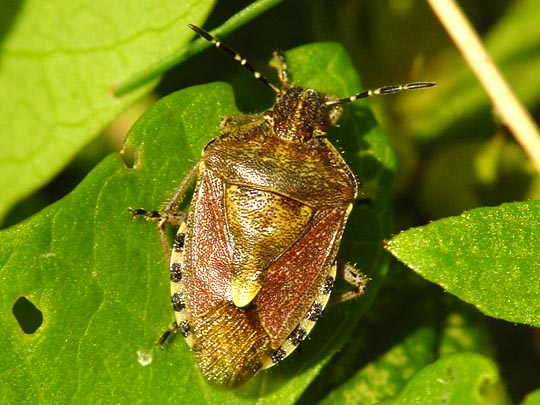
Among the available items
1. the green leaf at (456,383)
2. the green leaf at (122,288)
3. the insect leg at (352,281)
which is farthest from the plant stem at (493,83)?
the green leaf at (456,383)

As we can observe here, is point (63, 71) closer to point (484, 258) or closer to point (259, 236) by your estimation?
point (259, 236)

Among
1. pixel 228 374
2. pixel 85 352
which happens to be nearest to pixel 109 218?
pixel 85 352

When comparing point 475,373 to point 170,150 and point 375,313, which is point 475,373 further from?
point 170,150

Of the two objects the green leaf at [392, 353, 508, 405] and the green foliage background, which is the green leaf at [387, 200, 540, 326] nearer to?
the green foliage background

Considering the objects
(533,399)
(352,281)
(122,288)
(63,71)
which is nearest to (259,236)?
(352,281)

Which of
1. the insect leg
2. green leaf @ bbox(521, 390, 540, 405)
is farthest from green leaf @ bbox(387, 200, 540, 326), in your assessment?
the insect leg
